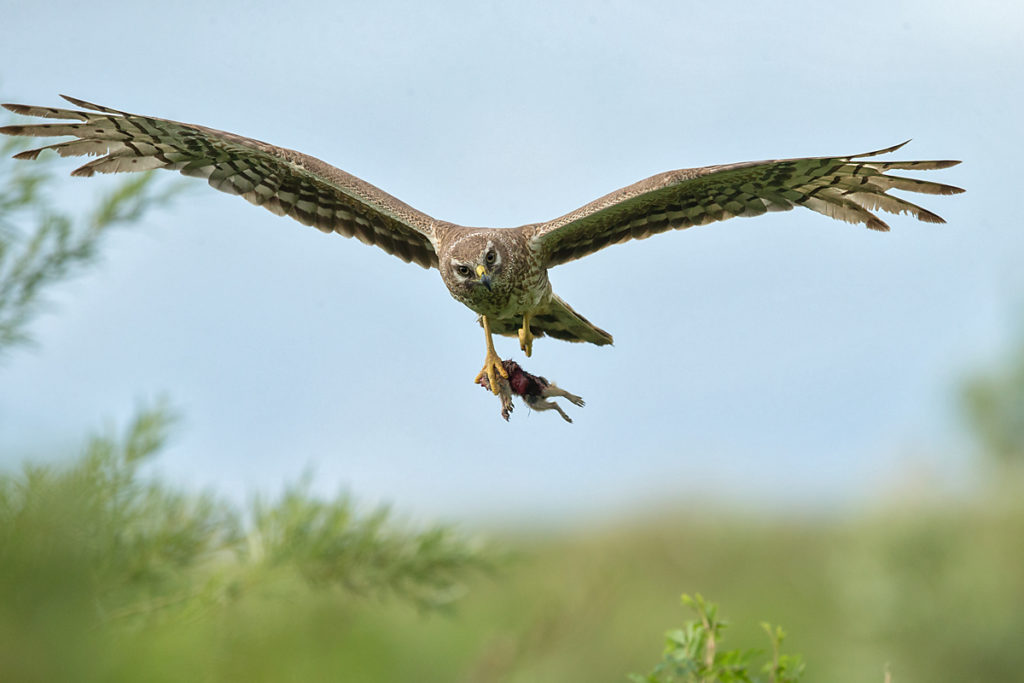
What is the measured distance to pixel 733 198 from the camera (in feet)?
21.8

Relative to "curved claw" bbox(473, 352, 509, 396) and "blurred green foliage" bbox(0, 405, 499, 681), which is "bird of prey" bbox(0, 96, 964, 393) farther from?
"blurred green foliage" bbox(0, 405, 499, 681)

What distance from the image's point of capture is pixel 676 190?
6445 millimetres

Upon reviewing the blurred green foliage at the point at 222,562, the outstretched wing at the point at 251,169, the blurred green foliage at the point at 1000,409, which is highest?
the blurred green foliage at the point at 1000,409

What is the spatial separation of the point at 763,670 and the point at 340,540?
8.02 ft

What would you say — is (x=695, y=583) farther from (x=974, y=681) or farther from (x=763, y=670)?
(x=763, y=670)

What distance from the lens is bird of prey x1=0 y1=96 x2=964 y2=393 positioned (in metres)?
5.77

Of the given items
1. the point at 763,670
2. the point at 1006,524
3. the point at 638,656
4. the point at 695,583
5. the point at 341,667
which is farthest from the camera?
the point at 695,583

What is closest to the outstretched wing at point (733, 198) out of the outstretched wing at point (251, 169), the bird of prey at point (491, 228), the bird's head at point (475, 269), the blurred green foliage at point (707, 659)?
the bird of prey at point (491, 228)

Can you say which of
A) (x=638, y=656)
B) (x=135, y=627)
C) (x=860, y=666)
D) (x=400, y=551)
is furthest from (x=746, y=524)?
(x=135, y=627)

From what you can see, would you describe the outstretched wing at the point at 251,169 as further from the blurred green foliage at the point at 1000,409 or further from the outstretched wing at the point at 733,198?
the blurred green foliage at the point at 1000,409

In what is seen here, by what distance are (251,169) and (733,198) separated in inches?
124

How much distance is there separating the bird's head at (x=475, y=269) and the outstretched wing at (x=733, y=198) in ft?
1.73

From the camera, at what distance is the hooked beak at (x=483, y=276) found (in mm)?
5548

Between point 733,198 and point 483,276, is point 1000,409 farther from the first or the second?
point 483,276
